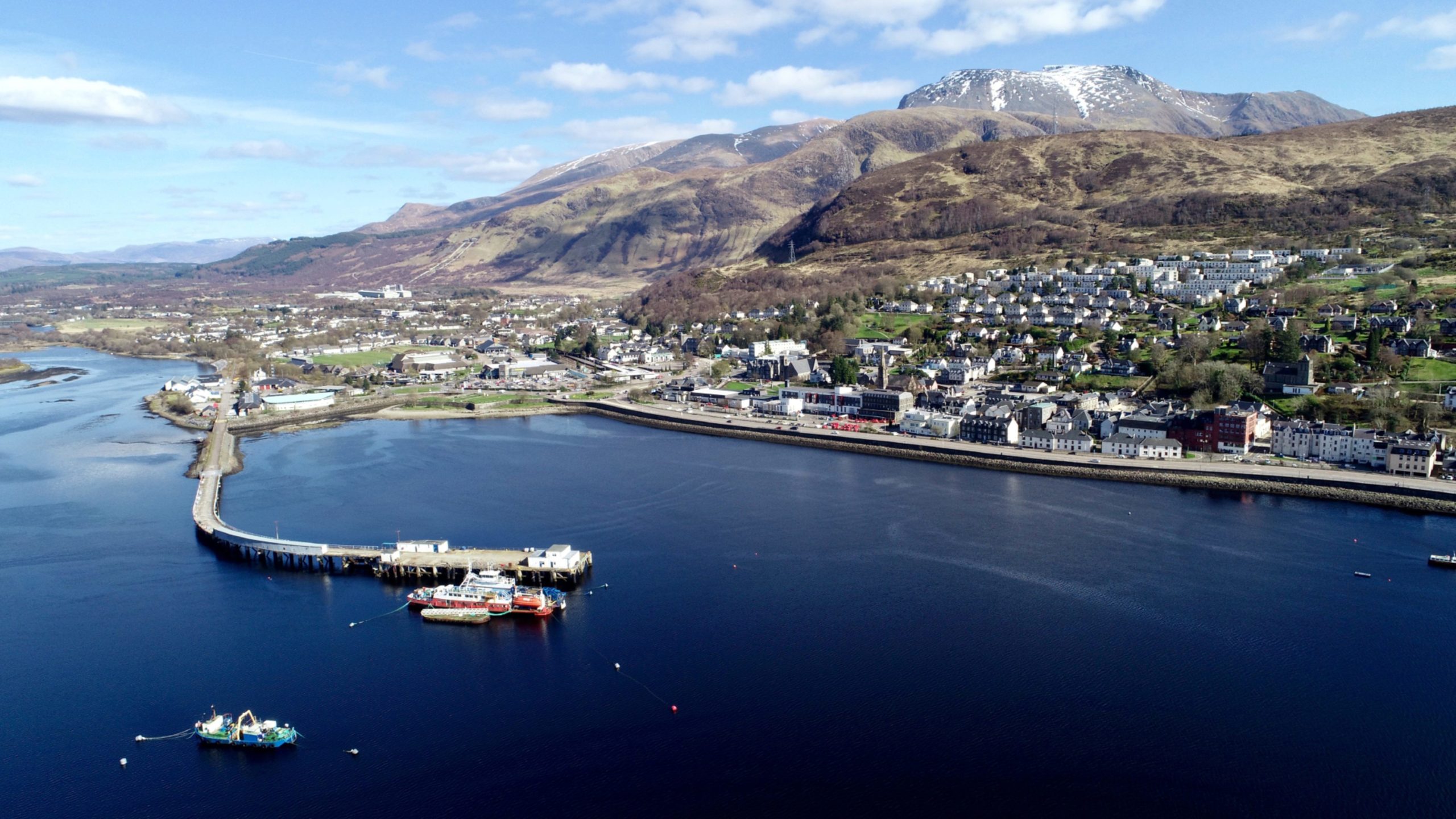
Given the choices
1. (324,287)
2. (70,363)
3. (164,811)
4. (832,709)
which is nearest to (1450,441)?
(832,709)

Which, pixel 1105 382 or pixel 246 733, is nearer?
pixel 246 733

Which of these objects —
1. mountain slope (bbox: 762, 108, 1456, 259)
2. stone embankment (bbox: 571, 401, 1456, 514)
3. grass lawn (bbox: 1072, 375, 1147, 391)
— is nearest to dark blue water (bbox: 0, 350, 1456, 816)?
stone embankment (bbox: 571, 401, 1456, 514)

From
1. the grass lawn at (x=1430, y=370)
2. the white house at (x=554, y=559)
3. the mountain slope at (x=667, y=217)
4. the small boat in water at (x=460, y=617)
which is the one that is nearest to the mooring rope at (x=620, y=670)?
the small boat in water at (x=460, y=617)

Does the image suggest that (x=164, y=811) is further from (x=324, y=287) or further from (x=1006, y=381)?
(x=324, y=287)

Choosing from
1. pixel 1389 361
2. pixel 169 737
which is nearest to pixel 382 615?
pixel 169 737

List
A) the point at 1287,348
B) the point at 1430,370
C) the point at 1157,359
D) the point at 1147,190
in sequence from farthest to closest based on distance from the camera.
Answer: the point at 1147,190 → the point at 1157,359 → the point at 1287,348 → the point at 1430,370

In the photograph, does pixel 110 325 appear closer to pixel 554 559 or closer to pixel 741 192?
pixel 741 192

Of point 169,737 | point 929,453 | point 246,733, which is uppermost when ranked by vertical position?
point 929,453
